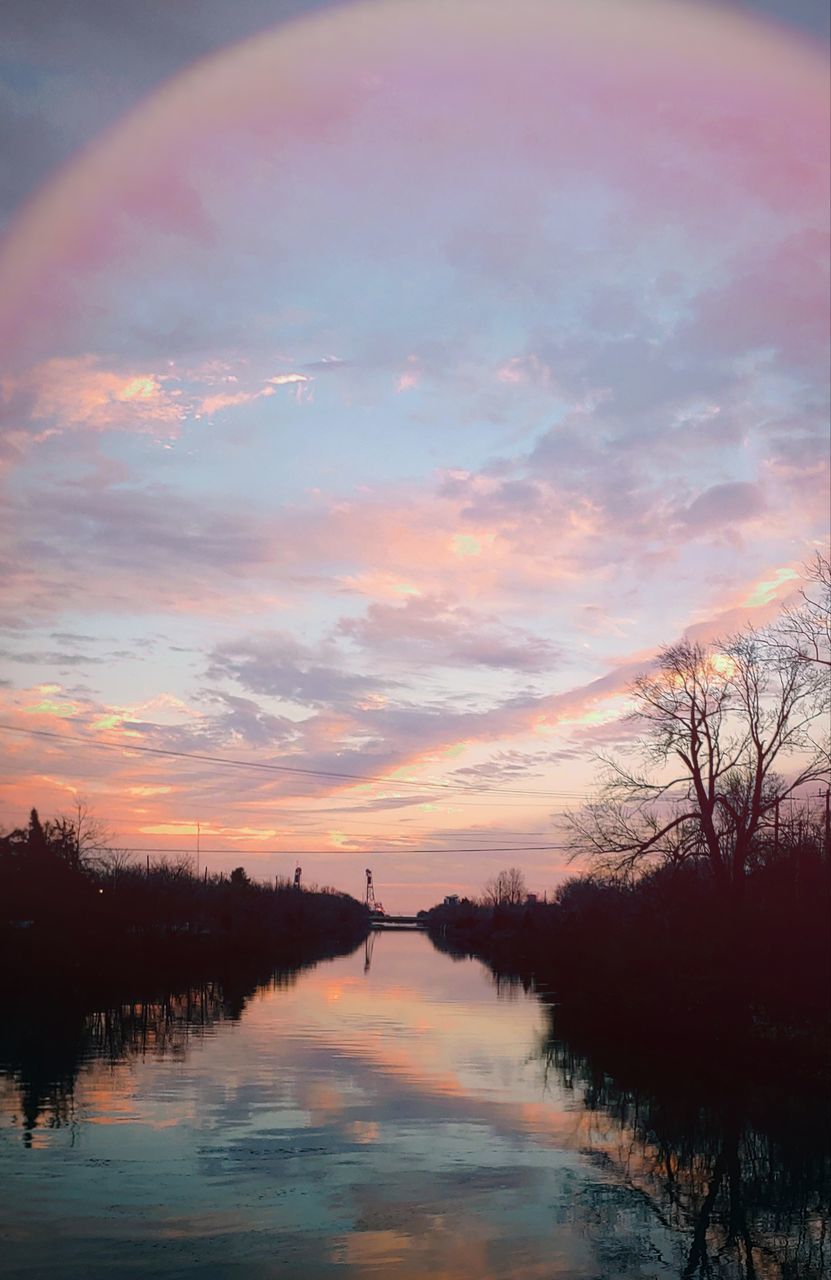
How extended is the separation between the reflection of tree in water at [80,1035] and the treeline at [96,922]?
18.3 ft

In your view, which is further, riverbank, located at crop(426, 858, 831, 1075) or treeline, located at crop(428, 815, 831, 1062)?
treeline, located at crop(428, 815, 831, 1062)

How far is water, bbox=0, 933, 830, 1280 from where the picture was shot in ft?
45.0

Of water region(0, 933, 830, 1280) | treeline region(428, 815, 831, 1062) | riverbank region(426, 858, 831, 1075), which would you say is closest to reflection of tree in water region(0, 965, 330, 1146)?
water region(0, 933, 830, 1280)

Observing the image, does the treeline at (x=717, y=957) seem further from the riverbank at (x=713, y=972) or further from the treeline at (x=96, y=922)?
the treeline at (x=96, y=922)

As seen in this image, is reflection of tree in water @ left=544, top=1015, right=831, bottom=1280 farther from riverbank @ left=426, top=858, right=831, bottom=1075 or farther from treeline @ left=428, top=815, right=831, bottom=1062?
treeline @ left=428, top=815, right=831, bottom=1062

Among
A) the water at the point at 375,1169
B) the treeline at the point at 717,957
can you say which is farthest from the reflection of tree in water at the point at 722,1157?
the treeline at the point at 717,957

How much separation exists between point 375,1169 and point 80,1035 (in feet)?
70.8

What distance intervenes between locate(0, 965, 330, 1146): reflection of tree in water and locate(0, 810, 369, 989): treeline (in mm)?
5583

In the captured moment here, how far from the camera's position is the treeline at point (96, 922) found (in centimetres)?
5678

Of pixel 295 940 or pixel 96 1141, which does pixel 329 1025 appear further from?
pixel 295 940

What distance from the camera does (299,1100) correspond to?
25.1 metres

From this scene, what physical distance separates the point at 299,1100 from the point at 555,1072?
31.1 feet

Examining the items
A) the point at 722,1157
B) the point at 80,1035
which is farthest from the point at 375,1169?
the point at 80,1035

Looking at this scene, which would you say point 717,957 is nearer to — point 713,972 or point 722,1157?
point 713,972
